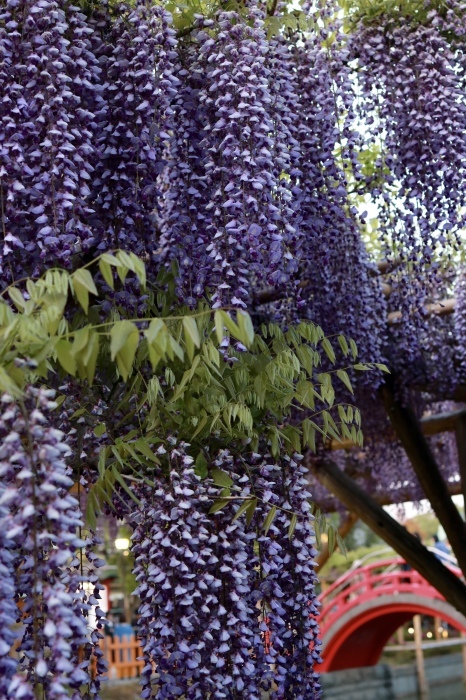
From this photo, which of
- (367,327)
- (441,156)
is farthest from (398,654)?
(441,156)

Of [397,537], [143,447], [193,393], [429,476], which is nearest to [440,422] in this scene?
[429,476]

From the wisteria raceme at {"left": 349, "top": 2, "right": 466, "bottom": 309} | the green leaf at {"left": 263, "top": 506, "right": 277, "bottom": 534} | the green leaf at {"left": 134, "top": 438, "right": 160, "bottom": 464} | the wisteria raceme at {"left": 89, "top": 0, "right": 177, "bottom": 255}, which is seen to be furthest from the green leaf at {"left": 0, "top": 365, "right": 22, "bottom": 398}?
the wisteria raceme at {"left": 349, "top": 2, "right": 466, "bottom": 309}

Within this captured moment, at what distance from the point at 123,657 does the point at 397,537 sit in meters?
12.3

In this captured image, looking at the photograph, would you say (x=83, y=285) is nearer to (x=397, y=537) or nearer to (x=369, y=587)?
(x=397, y=537)

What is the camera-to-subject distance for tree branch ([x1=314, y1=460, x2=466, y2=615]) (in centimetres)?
647

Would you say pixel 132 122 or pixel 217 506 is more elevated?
pixel 132 122

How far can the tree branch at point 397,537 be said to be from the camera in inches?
255

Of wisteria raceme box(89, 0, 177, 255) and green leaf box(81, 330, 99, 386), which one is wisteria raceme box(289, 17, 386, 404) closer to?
wisteria raceme box(89, 0, 177, 255)

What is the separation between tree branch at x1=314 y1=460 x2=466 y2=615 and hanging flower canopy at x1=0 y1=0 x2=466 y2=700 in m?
3.16

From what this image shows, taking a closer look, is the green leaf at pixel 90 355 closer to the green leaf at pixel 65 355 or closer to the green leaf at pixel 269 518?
the green leaf at pixel 65 355

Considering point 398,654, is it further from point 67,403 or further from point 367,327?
point 67,403

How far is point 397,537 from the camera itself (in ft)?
22.4

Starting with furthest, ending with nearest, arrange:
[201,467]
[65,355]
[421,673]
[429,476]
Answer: [421,673] < [429,476] < [201,467] < [65,355]

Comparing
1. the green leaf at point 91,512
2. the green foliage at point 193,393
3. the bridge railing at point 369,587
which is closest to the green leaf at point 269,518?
the green foliage at point 193,393
